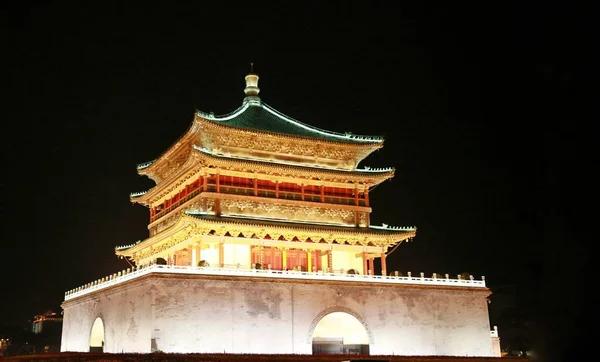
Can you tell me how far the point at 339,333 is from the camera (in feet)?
122

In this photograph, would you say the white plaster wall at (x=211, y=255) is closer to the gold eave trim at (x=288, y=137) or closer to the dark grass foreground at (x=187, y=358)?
the gold eave trim at (x=288, y=137)

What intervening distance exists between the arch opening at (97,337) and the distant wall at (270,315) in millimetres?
349

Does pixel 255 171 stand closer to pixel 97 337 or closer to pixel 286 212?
pixel 286 212

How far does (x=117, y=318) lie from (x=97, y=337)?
6.01m

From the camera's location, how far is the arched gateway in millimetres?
34625

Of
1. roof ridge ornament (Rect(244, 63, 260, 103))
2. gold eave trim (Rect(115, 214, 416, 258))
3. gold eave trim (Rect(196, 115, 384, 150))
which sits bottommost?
gold eave trim (Rect(115, 214, 416, 258))

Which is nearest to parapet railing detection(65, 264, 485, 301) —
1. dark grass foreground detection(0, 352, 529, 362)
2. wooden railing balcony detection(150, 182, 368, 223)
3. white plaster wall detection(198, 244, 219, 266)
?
white plaster wall detection(198, 244, 219, 266)

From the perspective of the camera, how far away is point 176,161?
43.3 metres

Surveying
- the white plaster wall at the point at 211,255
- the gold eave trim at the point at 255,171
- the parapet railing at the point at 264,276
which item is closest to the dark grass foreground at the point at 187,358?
the parapet railing at the point at 264,276

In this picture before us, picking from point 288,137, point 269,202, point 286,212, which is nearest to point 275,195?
point 269,202

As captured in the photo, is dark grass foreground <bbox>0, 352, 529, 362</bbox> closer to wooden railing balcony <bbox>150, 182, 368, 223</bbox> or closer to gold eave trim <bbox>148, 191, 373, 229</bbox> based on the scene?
gold eave trim <bbox>148, 191, 373, 229</bbox>

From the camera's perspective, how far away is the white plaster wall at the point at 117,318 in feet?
102

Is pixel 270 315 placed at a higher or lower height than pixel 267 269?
lower

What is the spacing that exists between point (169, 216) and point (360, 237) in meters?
13.0
